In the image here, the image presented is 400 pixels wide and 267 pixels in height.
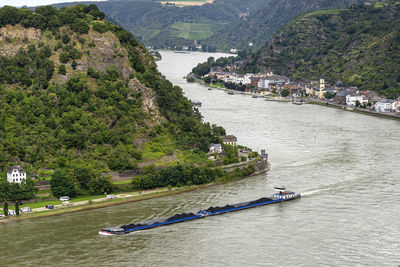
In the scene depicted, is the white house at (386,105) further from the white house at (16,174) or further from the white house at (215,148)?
the white house at (16,174)

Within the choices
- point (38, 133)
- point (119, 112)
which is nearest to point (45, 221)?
point (38, 133)

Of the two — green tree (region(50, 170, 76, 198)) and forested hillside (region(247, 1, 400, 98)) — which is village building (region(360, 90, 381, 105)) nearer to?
forested hillside (region(247, 1, 400, 98))

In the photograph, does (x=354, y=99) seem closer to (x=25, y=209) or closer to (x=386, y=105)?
(x=386, y=105)

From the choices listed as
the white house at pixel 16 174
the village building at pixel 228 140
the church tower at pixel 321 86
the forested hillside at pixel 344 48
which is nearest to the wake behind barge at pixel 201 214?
the white house at pixel 16 174

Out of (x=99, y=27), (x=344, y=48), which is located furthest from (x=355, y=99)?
(x=99, y=27)

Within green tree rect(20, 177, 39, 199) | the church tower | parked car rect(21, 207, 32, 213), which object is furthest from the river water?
the church tower

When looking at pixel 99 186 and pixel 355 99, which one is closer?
pixel 99 186
